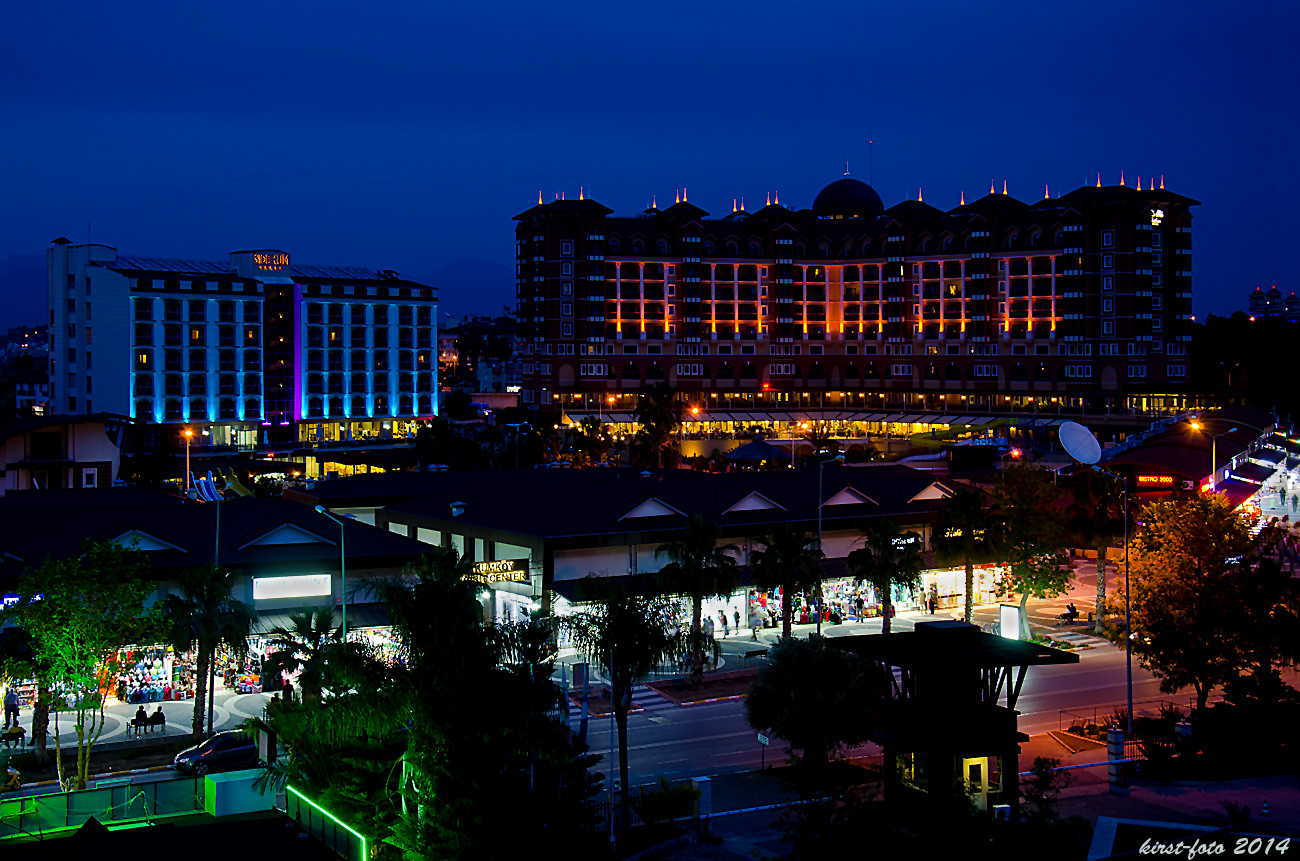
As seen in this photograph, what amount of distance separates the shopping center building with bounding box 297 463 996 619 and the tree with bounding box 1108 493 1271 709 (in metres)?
17.4

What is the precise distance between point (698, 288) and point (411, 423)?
41.6 meters

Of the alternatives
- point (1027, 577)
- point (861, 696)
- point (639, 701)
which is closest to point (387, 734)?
point (861, 696)

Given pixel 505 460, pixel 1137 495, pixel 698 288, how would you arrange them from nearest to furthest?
pixel 1137 495 < pixel 505 460 < pixel 698 288

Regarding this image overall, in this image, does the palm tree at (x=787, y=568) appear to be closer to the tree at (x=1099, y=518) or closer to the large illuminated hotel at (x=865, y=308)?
the tree at (x=1099, y=518)

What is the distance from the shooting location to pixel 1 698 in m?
41.3

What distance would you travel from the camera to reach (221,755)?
3428 cm

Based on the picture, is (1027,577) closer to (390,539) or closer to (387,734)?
(390,539)

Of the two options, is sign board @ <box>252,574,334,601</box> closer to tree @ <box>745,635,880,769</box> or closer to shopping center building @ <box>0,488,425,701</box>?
shopping center building @ <box>0,488,425,701</box>

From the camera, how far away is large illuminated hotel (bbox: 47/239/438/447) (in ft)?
428

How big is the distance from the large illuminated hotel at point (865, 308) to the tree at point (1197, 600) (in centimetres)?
11039

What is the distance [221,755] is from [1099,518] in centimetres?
3767

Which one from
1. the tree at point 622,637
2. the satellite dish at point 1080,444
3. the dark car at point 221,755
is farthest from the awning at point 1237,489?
the dark car at point 221,755

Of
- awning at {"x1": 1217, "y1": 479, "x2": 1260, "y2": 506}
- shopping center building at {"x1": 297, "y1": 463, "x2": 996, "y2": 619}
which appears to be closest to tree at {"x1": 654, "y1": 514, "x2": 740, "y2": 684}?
shopping center building at {"x1": 297, "y1": 463, "x2": 996, "y2": 619}

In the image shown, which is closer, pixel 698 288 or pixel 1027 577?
pixel 1027 577
